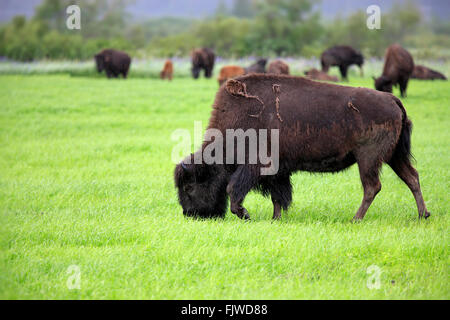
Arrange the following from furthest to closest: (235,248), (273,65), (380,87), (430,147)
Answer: (273,65) → (380,87) → (430,147) → (235,248)

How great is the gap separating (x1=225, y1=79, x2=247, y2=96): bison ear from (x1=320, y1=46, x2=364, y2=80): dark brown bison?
74.9 feet

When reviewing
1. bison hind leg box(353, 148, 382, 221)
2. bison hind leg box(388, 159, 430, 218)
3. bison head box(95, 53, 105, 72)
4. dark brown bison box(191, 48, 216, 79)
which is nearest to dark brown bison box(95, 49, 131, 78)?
bison head box(95, 53, 105, 72)

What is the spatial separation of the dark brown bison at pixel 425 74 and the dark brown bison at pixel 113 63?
51.4 ft

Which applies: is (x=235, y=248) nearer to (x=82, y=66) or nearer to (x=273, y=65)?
(x=273, y=65)

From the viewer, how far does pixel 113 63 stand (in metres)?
30.6

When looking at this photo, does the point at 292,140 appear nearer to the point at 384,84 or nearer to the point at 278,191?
the point at 278,191

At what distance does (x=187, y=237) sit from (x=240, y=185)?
1095 mm

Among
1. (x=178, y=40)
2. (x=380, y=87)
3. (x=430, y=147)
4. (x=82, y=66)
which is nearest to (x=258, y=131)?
(x=430, y=147)

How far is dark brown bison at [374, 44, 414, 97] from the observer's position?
58.6 ft

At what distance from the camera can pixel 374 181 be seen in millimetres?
6246

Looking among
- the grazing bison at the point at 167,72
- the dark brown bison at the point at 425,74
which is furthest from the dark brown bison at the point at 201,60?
the dark brown bison at the point at 425,74

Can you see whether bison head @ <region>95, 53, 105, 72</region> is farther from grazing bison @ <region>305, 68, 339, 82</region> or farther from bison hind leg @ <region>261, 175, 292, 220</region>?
bison hind leg @ <region>261, 175, 292, 220</region>

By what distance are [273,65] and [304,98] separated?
622 inches

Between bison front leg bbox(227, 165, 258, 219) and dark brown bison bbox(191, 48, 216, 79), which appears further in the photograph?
dark brown bison bbox(191, 48, 216, 79)
